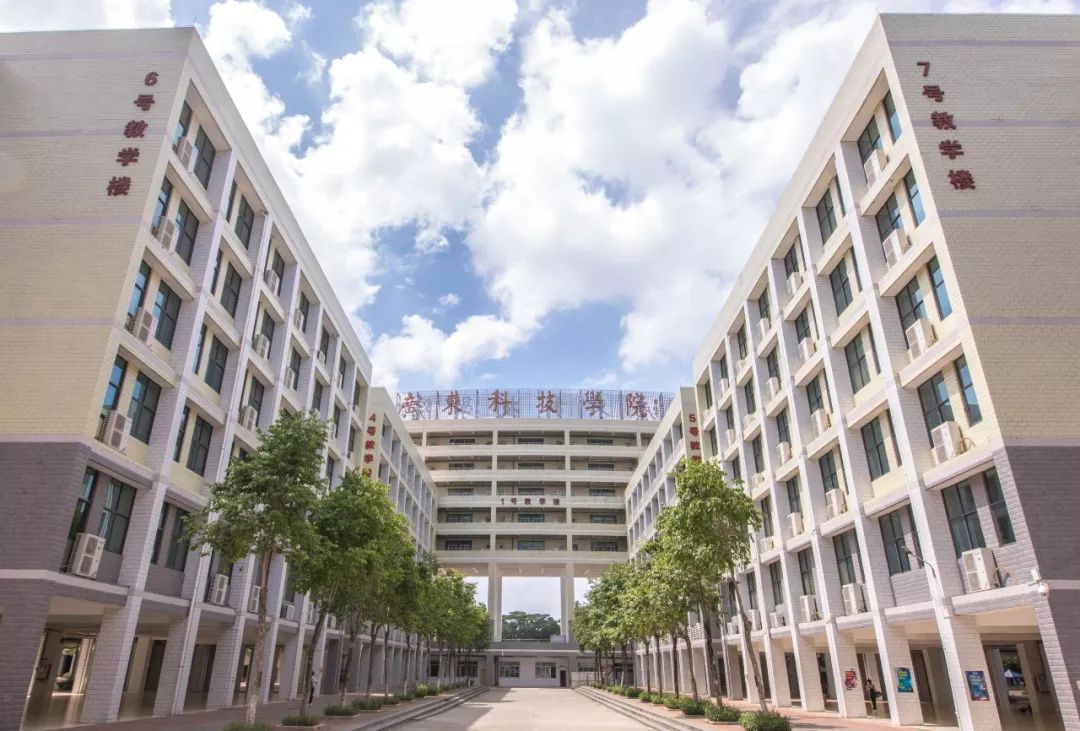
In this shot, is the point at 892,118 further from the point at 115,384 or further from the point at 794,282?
the point at 115,384

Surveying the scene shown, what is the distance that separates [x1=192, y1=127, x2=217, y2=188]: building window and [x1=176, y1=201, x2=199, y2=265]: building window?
1408mm

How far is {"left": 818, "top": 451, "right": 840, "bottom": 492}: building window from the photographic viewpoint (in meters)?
25.4

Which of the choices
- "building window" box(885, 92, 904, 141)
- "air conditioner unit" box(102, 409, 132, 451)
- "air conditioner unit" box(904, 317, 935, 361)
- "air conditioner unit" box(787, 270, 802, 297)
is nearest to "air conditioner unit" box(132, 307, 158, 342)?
"air conditioner unit" box(102, 409, 132, 451)

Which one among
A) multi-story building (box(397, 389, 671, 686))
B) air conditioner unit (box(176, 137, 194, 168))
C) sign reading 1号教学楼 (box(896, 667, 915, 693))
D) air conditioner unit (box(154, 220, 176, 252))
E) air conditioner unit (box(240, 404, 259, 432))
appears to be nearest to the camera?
sign reading 1号教学楼 (box(896, 667, 915, 693))

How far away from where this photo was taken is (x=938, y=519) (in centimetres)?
1844

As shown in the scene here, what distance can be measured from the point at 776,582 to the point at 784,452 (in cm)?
613

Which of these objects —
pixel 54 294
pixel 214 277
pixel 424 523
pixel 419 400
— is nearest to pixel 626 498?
pixel 424 523

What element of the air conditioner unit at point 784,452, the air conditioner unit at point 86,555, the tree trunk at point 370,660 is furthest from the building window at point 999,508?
the air conditioner unit at point 86,555

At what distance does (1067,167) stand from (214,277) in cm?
2724

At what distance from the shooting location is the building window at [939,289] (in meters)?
18.6

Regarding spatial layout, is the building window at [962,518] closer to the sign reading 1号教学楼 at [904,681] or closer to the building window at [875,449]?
the building window at [875,449]

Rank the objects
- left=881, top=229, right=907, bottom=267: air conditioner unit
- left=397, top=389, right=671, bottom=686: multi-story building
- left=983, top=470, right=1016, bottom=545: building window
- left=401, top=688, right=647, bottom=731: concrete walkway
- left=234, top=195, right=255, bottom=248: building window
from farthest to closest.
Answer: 1. left=397, top=389, right=671, bottom=686: multi-story building
2. left=234, top=195, right=255, bottom=248: building window
3. left=401, top=688, right=647, bottom=731: concrete walkway
4. left=881, top=229, right=907, bottom=267: air conditioner unit
5. left=983, top=470, right=1016, bottom=545: building window

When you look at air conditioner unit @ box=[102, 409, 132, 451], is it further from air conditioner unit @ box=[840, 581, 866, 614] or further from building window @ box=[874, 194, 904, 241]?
air conditioner unit @ box=[840, 581, 866, 614]

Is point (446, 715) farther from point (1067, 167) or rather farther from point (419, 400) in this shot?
point (419, 400)
